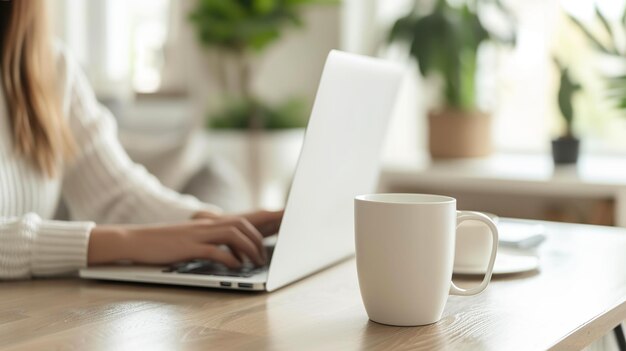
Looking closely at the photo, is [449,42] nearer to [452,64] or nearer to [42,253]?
[452,64]

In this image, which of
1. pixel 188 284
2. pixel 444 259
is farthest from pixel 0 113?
pixel 444 259

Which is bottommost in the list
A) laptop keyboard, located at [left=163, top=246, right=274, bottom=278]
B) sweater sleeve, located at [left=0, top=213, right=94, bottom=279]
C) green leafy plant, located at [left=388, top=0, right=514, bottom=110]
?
laptop keyboard, located at [left=163, top=246, right=274, bottom=278]

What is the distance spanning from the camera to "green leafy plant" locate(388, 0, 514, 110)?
8.81 feet

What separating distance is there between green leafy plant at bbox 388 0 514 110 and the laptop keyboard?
6.02 feet

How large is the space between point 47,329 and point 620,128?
99.6 inches

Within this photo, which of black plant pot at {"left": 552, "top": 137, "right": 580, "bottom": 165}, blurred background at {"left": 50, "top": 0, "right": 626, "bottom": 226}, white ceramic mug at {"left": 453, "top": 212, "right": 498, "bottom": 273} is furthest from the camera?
black plant pot at {"left": 552, "top": 137, "right": 580, "bottom": 165}

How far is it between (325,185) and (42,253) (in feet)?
1.11

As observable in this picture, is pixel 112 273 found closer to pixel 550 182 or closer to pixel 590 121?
pixel 550 182

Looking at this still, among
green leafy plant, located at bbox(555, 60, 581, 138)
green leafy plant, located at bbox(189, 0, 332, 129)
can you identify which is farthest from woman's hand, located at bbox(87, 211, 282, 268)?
green leafy plant, located at bbox(189, 0, 332, 129)

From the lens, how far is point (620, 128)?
9.51 feet

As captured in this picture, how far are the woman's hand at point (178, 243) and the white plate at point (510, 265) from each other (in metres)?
0.24

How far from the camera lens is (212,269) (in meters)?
0.95

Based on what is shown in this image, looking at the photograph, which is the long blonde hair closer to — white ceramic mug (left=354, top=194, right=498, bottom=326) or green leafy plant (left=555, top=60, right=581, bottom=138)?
white ceramic mug (left=354, top=194, right=498, bottom=326)

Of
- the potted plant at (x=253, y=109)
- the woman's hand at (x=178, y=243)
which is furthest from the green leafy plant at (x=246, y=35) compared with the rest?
the woman's hand at (x=178, y=243)
